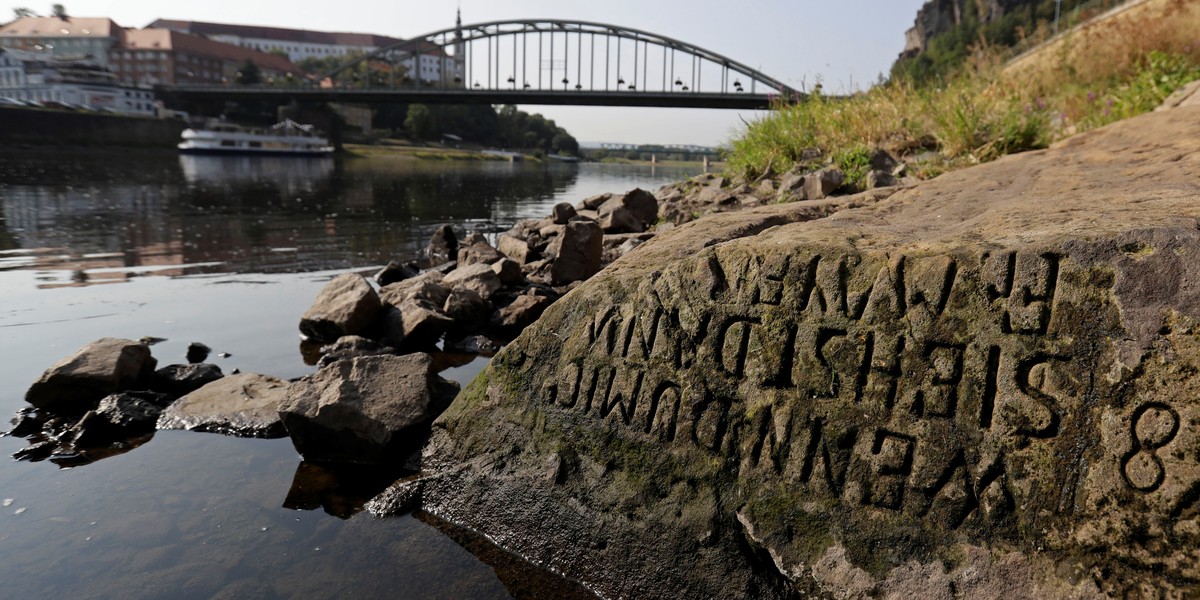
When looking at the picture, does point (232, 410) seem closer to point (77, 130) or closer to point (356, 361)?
point (356, 361)

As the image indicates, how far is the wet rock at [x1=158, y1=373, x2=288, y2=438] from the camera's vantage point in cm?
485

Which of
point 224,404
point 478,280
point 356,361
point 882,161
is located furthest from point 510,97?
point 356,361

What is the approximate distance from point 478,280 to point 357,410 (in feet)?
12.7

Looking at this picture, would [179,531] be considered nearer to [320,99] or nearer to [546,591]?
[546,591]

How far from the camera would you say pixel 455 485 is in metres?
3.86

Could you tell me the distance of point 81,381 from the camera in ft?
16.8

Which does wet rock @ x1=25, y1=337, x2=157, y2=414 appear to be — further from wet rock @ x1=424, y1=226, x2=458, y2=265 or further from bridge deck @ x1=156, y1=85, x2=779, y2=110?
bridge deck @ x1=156, y1=85, x2=779, y2=110

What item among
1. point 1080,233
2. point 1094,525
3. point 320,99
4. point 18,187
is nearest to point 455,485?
point 1094,525

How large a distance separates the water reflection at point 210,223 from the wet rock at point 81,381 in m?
5.22

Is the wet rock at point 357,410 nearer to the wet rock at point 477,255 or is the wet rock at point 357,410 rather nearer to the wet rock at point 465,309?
the wet rock at point 465,309

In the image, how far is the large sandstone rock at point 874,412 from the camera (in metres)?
2.50

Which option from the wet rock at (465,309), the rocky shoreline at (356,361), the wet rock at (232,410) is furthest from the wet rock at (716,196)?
the wet rock at (232,410)

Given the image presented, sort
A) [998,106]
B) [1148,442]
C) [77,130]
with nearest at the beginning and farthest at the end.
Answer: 1. [1148,442]
2. [998,106]
3. [77,130]

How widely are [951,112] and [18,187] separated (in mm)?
27141
